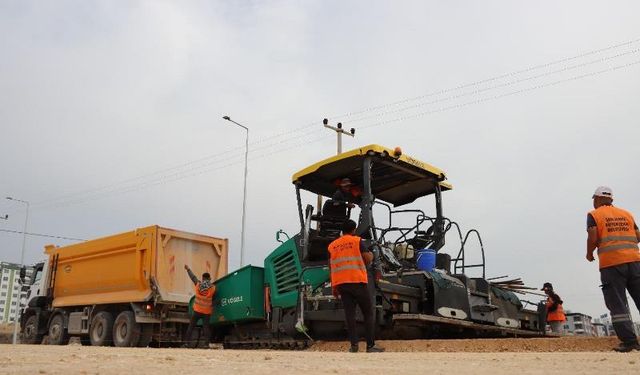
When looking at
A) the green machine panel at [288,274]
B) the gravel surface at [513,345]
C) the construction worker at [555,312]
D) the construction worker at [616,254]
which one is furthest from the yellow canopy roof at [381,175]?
the construction worker at [555,312]

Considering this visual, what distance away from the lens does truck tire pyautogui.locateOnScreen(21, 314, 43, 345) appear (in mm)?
14352

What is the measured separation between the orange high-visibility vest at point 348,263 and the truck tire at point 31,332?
1049cm

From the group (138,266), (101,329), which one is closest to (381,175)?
(138,266)

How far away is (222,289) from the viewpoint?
388 inches

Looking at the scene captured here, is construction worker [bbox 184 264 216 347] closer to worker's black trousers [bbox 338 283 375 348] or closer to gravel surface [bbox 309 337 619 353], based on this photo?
worker's black trousers [bbox 338 283 375 348]

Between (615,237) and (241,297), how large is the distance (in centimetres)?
550

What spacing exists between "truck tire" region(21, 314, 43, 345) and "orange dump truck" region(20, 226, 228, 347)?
0.03m

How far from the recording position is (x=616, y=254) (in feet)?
18.6

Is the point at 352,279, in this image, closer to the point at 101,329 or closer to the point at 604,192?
the point at 604,192

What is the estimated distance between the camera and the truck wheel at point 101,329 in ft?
39.5

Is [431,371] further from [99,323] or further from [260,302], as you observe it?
[99,323]

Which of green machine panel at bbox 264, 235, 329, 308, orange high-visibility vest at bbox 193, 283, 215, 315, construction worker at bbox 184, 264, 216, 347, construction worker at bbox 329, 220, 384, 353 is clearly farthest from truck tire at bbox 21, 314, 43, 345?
construction worker at bbox 329, 220, 384, 353

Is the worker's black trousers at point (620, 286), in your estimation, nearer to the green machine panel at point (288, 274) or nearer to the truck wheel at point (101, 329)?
the green machine panel at point (288, 274)

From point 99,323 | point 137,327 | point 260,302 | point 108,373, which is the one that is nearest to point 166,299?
point 137,327
